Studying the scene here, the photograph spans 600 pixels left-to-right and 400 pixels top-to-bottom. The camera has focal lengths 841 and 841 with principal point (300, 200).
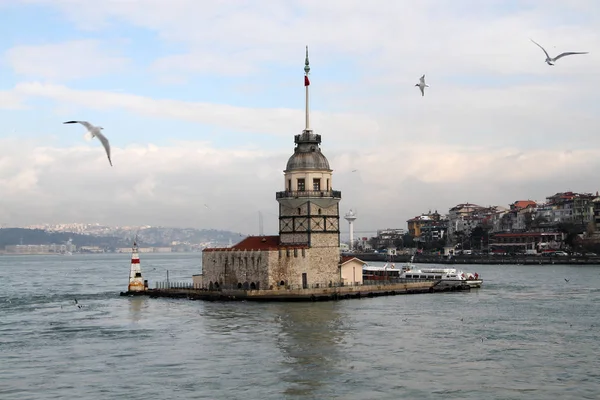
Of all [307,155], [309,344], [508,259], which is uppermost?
[307,155]

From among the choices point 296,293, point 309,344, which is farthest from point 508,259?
point 309,344

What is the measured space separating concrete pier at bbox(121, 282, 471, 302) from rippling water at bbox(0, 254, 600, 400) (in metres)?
1.55

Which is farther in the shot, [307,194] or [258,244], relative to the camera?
[258,244]

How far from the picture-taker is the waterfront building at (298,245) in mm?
56562

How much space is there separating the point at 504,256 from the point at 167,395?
122 metres

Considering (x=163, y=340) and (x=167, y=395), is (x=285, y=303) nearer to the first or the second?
(x=163, y=340)

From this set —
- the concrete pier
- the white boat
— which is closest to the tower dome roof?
the concrete pier

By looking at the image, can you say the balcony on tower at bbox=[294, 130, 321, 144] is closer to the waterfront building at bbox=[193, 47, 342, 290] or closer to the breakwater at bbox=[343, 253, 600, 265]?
the waterfront building at bbox=[193, 47, 342, 290]

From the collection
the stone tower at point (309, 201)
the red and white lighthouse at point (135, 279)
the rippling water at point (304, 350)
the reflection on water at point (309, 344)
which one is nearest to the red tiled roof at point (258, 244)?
the stone tower at point (309, 201)

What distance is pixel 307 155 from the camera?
59.2 m

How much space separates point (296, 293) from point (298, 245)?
14.3 ft

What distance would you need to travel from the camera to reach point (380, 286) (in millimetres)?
61062

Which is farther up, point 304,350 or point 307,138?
point 307,138

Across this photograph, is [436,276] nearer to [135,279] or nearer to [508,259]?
[135,279]
